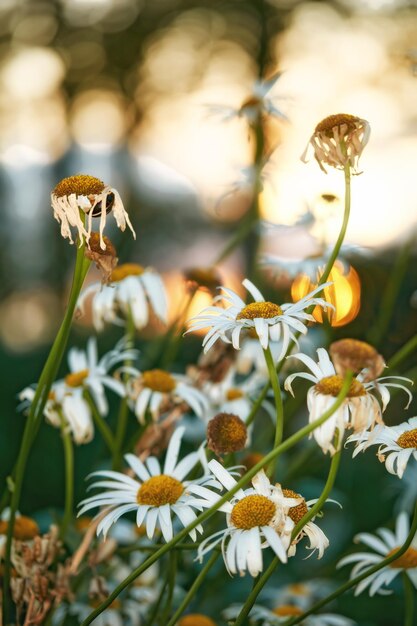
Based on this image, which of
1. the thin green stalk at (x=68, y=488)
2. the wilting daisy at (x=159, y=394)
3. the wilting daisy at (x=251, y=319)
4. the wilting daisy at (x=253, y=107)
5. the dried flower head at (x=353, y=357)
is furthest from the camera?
the wilting daisy at (x=253, y=107)

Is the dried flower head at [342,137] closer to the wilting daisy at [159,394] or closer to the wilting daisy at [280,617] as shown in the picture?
the wilting daisy at [159,394]

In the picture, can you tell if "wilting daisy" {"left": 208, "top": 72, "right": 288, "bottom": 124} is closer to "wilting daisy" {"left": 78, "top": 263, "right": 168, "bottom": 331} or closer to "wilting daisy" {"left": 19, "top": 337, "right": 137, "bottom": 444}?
"wilting daisy" {"left": 78, "top": 263, "right": 168, "bottom": 331}

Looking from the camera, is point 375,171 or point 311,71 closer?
point 375,171

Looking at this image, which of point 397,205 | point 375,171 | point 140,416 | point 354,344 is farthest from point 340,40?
point 354,344

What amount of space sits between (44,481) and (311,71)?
2336 mm

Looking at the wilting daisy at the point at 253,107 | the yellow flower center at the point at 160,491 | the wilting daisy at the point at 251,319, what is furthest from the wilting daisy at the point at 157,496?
the wilting daisy at the point at 253,107

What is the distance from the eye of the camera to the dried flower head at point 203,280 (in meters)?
1.07

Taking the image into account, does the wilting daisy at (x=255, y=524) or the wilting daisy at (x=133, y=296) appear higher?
the wilting daisy at (x=255, y=524)

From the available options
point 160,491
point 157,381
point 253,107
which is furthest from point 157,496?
point 253,107

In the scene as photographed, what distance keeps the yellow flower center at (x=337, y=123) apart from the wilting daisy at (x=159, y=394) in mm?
347

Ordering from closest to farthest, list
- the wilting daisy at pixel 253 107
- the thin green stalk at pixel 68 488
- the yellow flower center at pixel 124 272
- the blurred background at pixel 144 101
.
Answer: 1. the thin green stalk at pixel 68 488
2. the yellow flower center at pixel 124 272
3. the wilting daisy at pixel 253 107
4. the blurred background at pixel 144 101

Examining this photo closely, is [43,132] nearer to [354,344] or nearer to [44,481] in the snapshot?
[44,481]

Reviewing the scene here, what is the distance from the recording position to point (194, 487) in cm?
66

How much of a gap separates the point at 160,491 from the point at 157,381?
9.2 inches
